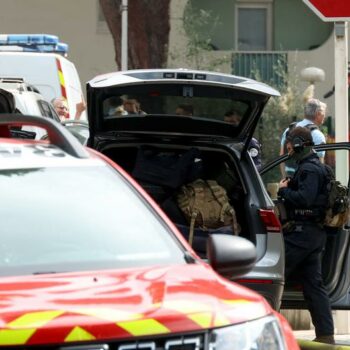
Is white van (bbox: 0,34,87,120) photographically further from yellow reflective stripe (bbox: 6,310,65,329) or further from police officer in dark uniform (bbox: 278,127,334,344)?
yellow reflective stripe (bbox: 6,310,65,329)

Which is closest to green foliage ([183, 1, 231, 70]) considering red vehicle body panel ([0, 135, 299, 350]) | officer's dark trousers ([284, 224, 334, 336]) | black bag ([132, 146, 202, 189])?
officer's dark trousers ([284, 224, 334, 336])

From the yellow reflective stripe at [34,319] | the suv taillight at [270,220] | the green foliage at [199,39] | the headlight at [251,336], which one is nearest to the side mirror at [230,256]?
the headlight at [251,336]

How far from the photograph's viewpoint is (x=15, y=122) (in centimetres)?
583

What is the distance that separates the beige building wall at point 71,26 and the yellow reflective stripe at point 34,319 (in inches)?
1076

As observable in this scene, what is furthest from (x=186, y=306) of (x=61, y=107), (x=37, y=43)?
(x=37, y=43)

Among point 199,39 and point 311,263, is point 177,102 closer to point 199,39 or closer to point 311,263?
point 311,263

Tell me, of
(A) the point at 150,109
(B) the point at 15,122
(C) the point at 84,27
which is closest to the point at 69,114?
(A) the point at 150,109

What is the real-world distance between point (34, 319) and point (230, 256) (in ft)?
3.45

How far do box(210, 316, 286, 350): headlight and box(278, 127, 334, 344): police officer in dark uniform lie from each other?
4.61 metres

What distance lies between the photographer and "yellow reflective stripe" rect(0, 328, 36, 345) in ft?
14.1

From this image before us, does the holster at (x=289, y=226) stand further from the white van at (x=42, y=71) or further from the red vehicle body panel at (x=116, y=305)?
the white van at (x=42, y=71)

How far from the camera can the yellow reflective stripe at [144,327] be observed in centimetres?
436

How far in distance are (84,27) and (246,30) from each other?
13.5ft

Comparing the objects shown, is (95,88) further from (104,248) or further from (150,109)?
(104,248)
